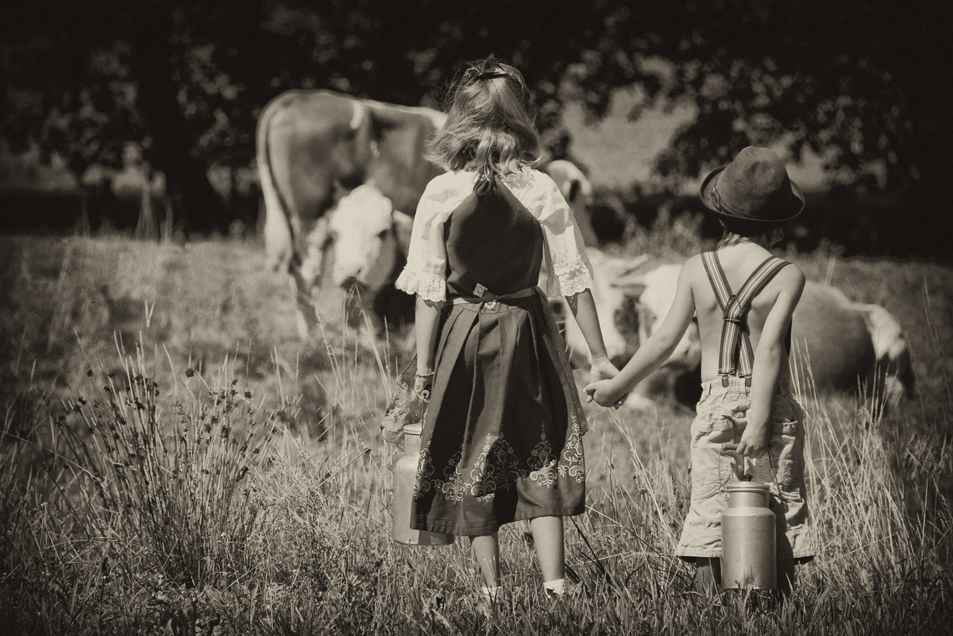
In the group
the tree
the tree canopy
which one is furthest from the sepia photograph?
the tree canopy

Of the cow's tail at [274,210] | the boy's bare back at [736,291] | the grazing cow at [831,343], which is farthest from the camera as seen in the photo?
the cow's tail at [274,210]

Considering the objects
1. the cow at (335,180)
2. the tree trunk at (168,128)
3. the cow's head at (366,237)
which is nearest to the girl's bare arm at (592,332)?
the cow's head at (366,237)

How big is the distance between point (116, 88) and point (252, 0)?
265 centimetres

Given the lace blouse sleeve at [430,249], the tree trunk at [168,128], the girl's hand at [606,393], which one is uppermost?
the tree trunk at [168,128]

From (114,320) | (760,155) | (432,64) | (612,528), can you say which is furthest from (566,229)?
(432,64)

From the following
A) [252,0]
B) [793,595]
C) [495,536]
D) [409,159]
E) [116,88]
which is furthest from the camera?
[116,88]

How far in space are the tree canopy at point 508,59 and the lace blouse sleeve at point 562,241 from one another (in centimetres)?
994

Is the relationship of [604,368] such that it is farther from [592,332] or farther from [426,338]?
[426,338]

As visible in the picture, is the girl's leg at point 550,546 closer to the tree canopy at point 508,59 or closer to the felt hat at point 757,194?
the felt hat at point 757,194

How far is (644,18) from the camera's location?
13.1m

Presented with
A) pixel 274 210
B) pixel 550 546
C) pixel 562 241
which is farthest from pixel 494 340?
pixel 274 210

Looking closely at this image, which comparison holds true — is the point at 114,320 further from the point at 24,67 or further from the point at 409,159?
the point at 24,67

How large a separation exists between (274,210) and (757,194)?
15.0ft

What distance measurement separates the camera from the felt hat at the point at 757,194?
8.86 ft
